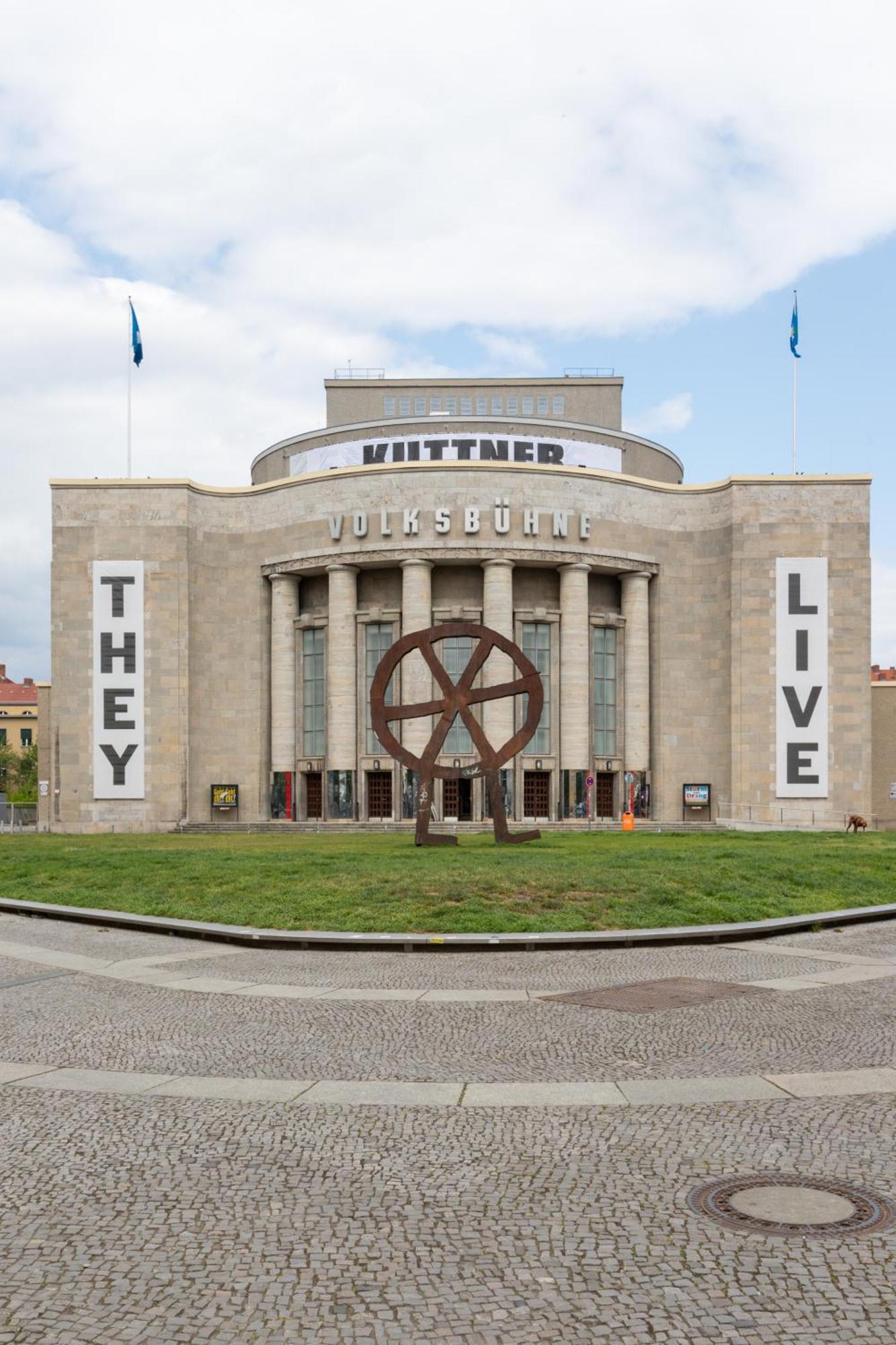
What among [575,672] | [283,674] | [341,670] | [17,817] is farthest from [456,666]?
[17,817]

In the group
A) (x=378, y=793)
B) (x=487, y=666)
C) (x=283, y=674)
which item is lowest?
(x=378, y=793)

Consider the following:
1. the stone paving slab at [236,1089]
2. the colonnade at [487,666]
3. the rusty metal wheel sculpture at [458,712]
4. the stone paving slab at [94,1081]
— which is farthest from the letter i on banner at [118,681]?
the stone paving slab at [236,1089]

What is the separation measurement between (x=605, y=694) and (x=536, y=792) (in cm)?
731

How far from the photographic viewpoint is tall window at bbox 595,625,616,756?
7300cm

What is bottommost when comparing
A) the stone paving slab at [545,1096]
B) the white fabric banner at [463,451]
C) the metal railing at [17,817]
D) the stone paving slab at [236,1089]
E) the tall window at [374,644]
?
the metal railing at [17,817]

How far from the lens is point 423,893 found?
22141 millimetres

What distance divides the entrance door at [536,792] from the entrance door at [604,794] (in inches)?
121

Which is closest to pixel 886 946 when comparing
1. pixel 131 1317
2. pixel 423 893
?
pixel 423 893

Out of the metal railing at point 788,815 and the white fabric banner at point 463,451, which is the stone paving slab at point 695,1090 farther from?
the white fabric banner at point 463,451

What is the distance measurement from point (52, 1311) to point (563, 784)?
2558 inches

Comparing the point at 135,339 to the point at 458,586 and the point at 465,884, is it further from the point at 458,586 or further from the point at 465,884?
the point at 465,884

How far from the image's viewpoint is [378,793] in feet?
235

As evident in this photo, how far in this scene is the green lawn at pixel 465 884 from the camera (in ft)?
68.2

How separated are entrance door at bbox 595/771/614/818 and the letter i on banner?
86.7ft
